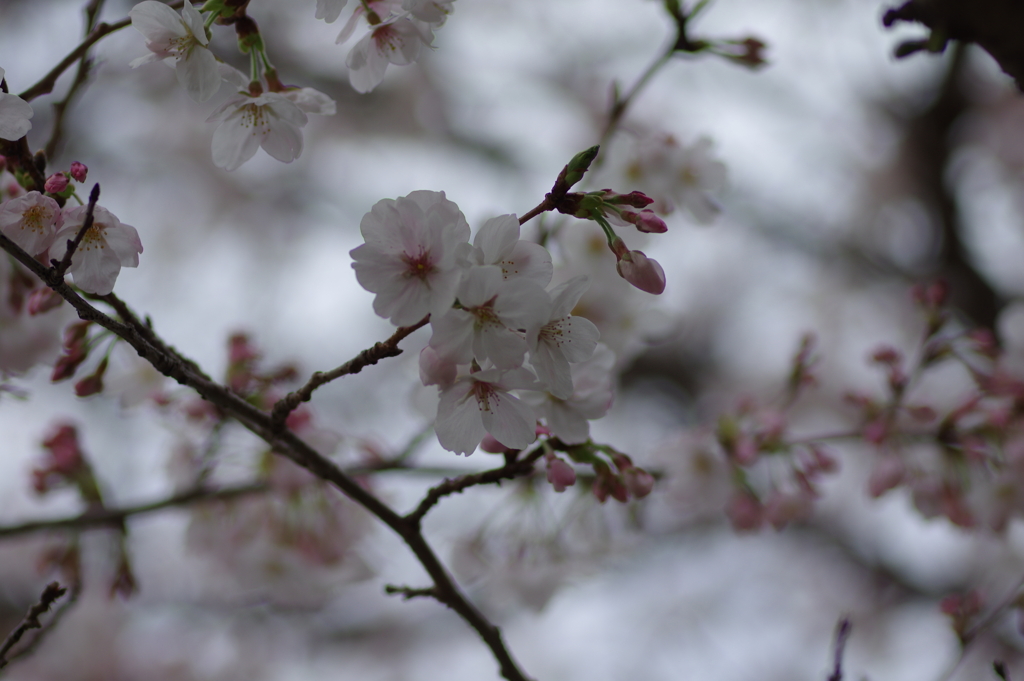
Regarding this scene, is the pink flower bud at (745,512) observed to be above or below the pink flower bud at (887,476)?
above

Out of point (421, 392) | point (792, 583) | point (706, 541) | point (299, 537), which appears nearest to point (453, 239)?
point (421, 392)

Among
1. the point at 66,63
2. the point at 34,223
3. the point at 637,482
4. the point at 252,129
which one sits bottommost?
the point at 637,482

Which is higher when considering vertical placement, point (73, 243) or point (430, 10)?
point (430, 10)

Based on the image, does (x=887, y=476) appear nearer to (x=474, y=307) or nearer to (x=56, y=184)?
(x=474, y=307)

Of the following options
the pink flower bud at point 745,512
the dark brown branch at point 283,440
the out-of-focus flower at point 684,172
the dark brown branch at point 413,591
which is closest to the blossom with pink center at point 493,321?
→ the dark brown branch at point 283,440

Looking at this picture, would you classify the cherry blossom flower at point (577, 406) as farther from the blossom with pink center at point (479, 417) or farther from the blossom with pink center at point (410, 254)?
the blossom with pink center at point (410, 254)

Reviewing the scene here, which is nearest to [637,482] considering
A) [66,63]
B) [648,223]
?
[648,223]

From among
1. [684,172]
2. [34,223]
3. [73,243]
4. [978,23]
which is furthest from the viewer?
[684,172]
